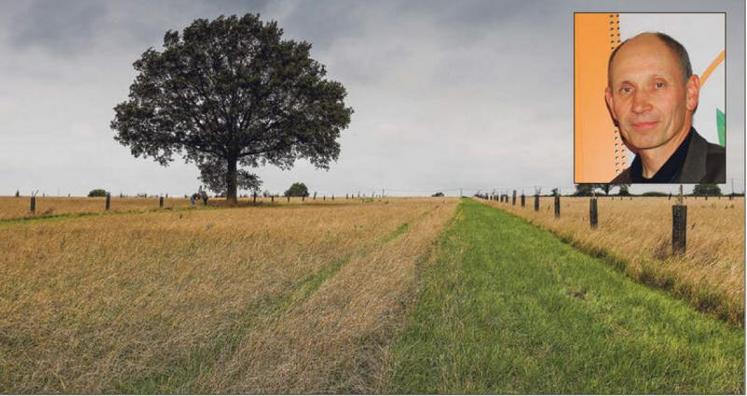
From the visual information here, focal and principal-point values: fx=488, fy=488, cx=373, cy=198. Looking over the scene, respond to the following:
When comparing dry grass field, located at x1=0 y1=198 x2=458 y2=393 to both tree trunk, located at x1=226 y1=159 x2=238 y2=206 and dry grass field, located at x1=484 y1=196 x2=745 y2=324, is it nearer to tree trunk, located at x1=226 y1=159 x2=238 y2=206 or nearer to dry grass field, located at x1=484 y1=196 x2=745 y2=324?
dry grass field, located at x1=484 y1=196 x2=745 y2=324

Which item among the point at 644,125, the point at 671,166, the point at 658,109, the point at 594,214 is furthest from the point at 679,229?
the point at 594,214

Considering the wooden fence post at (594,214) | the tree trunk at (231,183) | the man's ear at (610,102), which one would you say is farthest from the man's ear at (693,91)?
the tree trunk at (231,183)

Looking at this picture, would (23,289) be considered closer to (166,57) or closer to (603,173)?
(603,173)

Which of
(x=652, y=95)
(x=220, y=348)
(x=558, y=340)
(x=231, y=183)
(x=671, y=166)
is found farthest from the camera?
(x=231, y=183)

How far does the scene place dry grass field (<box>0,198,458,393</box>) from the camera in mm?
4297

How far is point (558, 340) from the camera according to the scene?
5133 millimetres

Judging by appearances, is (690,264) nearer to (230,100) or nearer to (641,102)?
(641,102)

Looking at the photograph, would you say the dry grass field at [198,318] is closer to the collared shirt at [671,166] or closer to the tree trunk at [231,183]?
the collared shirt at [671,166]

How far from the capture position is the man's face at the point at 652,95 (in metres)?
8.34

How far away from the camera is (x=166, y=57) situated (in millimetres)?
39844

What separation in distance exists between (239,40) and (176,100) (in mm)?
7257

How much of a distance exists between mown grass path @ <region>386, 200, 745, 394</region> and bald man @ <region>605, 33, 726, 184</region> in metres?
2.27

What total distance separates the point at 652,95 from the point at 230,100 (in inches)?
1491

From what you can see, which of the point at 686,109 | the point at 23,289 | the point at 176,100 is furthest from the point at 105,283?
the point at 176,100
